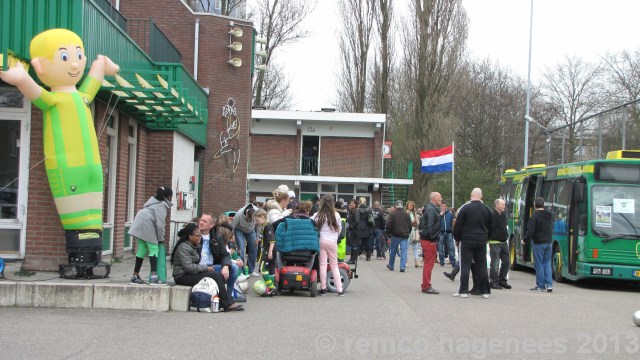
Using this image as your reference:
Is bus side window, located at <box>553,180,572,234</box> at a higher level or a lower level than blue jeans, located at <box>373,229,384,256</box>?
higher

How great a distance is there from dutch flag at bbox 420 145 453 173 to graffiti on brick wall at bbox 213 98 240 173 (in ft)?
33.0

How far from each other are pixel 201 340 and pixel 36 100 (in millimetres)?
4788

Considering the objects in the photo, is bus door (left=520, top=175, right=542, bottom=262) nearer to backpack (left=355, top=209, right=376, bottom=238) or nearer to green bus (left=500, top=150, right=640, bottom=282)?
green bus (left=500, top=150, right=640, bottom=282)

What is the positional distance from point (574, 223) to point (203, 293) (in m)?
9.35

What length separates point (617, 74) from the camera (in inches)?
1863

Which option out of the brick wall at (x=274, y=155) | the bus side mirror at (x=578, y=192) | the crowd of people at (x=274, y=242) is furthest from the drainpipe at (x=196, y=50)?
the brick wall at (x=274, y=155)

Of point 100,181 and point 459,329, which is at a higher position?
point 100,181

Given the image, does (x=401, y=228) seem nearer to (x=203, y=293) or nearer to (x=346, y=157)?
(x=203, y=293)

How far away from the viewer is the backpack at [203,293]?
33.1 feet

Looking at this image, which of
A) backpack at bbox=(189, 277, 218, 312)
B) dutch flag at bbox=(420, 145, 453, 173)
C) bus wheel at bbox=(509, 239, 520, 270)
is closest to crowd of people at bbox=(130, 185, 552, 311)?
backpack at bbox=(189, 277, 218, 312)

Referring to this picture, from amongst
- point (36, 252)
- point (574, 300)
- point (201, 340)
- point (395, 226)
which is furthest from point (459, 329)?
point (395, 226)

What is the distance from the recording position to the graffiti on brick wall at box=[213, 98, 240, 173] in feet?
80.4

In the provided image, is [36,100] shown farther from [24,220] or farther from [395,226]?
[395,226]

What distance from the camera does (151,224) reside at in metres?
10.7
